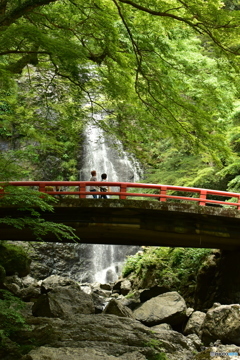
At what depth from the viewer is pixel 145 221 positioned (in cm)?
1005

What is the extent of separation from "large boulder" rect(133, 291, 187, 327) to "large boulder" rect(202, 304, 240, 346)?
1.15 metres

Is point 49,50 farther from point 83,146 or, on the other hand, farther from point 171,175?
point 83,146

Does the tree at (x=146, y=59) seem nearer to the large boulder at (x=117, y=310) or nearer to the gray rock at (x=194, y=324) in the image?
the large boulder at (x=117, y=310)

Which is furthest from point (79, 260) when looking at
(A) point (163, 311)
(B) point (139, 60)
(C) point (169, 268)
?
(B) point (139, 60)

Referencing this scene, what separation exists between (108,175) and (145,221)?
12573 millimetres

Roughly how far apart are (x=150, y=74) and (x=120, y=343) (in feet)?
18.9

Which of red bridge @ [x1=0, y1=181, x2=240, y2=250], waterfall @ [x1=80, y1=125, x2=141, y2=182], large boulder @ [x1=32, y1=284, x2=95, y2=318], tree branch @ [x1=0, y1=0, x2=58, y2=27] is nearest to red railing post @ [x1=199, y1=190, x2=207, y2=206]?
red bridge @ [x1=0, y1=181, x2=240, y2=250]

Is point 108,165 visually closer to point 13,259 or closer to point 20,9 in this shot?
point 13,259

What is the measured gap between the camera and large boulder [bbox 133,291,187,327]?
9.29 meters

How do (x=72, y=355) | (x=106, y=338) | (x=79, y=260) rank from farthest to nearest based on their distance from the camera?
(x=79, y=260) < (x=106, y=338) < (x=72, y=355)

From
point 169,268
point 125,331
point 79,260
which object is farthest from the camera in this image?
point 79,260

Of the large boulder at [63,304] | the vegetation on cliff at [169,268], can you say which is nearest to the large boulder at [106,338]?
the large boulder at [63,304]

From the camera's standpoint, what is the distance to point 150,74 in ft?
26.3

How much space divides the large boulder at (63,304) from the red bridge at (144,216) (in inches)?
69.5
